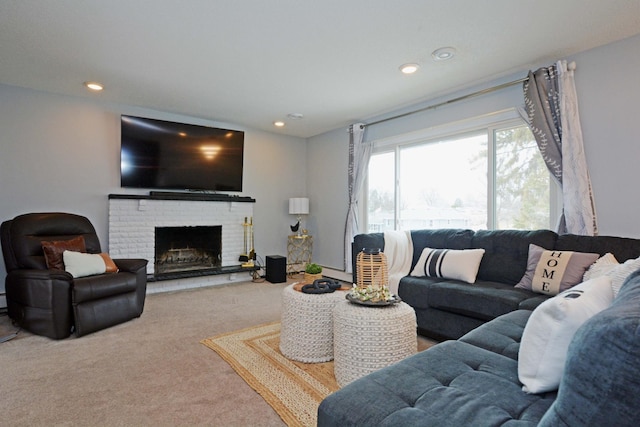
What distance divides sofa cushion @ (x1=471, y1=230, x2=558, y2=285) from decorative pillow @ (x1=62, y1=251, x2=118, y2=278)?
11.5 feet

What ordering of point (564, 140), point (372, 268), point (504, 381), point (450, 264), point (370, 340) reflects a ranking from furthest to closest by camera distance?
point (450, 264), point (564, 140), point (372, 268), point (370, 340), point (504, 381)

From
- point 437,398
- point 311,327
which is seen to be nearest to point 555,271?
point 311,327

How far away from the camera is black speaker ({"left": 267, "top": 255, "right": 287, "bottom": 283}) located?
5109 mm

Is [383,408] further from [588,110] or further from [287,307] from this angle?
[588,110]

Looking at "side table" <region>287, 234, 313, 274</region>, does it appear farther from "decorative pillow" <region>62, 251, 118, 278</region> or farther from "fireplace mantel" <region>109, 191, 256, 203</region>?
"decorative pillow" <region>62, 251, 118, 278</region>

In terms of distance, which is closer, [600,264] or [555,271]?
[600,264]

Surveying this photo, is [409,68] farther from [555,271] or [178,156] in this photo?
[178,156]

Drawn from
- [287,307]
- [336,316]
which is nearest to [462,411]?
[336,316]

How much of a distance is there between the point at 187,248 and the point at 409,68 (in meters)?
3.91

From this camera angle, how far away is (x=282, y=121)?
5.08 meters

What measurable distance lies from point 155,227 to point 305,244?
7.98 feet

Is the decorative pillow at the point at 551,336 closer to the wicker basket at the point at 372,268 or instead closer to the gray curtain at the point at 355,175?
the wicker basket at the point at 372,268

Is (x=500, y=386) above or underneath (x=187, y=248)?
underneath

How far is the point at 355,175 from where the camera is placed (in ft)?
16.1
